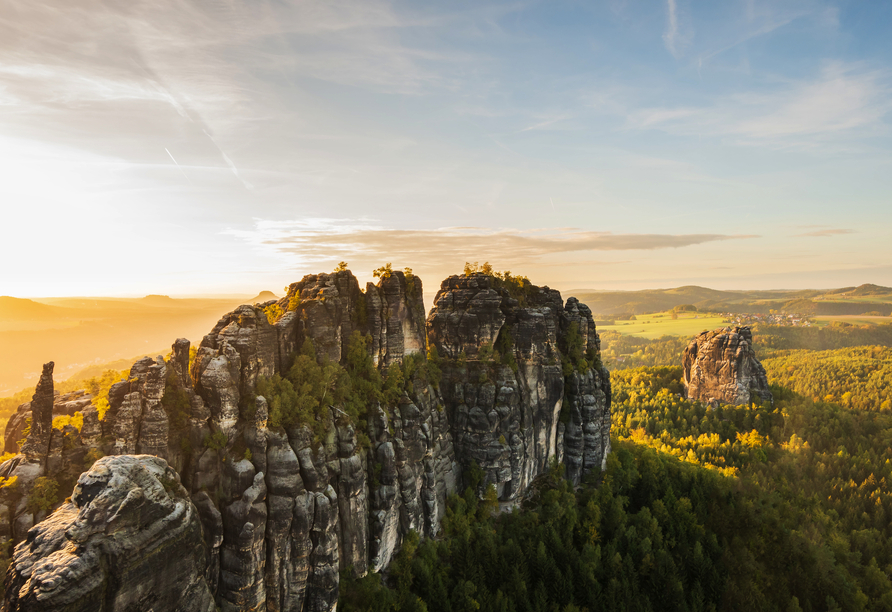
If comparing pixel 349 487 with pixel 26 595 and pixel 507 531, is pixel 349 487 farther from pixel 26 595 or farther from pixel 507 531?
pixel 507 531

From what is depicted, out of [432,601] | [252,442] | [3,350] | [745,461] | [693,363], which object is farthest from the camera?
[693,363]

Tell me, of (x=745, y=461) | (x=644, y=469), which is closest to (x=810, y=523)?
(x=745, y=461)

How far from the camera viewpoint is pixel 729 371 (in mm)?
106562

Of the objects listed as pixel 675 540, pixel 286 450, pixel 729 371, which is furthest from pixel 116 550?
pixel 729 371

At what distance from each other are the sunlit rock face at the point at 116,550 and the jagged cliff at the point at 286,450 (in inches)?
3.2

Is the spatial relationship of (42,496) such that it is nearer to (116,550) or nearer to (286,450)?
(116,550)

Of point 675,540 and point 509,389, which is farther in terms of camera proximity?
point 675,540

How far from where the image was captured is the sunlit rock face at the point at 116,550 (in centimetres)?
1906

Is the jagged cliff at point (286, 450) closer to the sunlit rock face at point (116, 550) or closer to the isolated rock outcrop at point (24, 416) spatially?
the sunlit rock face at point (116, 550)

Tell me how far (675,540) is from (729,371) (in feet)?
223

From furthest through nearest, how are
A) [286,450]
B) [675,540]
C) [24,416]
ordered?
[675,540]
[286,450]
[24,416]

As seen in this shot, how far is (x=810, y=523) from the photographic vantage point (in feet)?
231

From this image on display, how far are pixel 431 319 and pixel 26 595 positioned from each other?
4245 centimetres

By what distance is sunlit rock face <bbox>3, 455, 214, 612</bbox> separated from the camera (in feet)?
62.5
